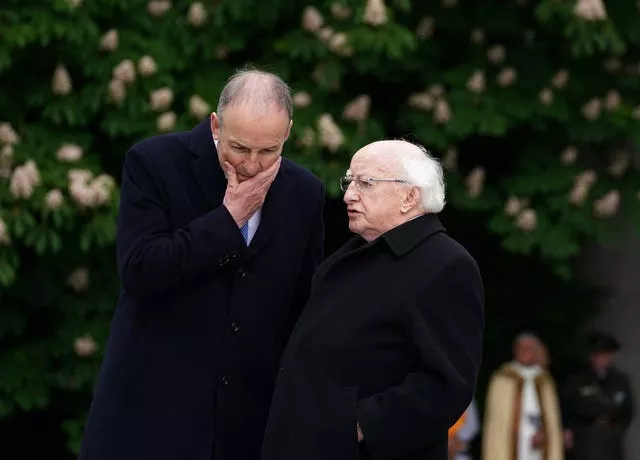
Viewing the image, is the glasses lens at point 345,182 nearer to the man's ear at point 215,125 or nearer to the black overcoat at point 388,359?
the black overcoat at point 388,359

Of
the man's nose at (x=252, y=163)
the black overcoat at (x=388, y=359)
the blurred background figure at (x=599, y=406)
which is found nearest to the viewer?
the black overcoat at (x=388, y=359)

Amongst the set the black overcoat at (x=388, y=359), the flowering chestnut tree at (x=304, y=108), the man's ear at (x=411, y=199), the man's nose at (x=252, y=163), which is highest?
the man's nose at (x=252, y=163)

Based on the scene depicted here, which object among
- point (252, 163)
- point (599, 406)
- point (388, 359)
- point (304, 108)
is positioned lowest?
point (599, 406)

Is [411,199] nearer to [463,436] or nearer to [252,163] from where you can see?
[252,163]

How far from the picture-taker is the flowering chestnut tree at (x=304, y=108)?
7863 millimetres

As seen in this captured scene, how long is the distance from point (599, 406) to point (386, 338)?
23.1 ft

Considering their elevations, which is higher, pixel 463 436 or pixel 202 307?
pixel 202 307

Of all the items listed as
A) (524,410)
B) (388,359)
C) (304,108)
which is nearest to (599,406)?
(524,410)

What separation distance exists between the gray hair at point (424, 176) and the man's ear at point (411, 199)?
10 mm

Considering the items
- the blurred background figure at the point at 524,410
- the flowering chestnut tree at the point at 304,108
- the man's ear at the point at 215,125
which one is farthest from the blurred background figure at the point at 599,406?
the man's ear at the point at 215,125

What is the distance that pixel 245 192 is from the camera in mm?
3787

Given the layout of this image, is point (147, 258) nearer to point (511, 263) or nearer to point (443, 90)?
point (443, 90)

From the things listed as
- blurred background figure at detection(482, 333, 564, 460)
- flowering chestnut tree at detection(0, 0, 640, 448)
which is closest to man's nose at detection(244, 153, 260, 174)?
flowering chestnut tree at detection(0, 0, 640, 448)

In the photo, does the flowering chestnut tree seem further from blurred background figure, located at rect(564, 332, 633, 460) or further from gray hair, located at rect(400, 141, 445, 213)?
gray hair, located at rect(400, 141, 445, 213)
